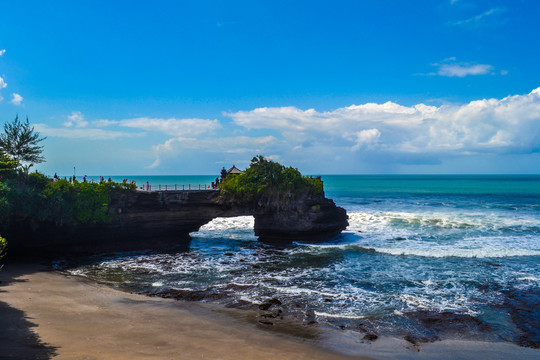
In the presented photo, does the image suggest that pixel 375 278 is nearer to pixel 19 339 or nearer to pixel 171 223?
pixel 19 339

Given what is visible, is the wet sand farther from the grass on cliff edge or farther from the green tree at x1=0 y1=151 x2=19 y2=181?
the green tree at x1=0 y1=151 x2=19 y2=181

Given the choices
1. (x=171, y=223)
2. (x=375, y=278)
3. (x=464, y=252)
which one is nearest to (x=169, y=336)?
(x=375, y=278)

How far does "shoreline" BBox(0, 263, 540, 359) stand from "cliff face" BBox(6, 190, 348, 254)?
13284mm

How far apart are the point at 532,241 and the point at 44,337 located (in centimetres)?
3999

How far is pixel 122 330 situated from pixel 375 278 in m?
15.9

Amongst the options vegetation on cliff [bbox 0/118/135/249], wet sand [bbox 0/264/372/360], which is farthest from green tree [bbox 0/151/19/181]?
wet sand [bbox 0/264/372/360]

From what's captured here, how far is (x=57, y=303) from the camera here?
17.5 meters

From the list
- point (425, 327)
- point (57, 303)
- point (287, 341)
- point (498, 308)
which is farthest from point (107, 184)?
point (498, 308)

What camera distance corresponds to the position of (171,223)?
3600 cm

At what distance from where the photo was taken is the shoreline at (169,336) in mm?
12531

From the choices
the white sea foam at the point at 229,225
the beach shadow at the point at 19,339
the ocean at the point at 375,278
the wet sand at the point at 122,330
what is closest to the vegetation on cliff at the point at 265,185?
the ocean at the point at 375,278

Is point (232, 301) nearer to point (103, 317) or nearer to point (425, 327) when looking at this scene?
point (103, 317)

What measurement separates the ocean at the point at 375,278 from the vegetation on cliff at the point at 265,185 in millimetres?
4950

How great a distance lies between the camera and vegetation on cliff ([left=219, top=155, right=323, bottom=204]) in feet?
119
